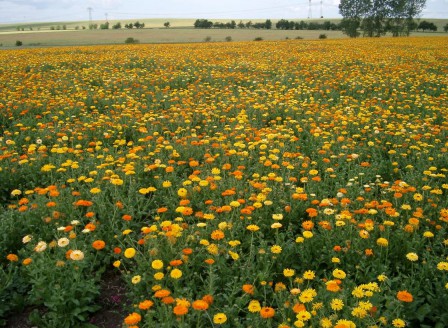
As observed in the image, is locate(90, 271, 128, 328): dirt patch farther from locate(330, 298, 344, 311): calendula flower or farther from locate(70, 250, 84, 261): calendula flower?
locate(330, 298, 344, 311): calendula flower

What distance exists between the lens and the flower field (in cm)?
299

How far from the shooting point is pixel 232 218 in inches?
156

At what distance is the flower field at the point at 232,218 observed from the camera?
9.81ft

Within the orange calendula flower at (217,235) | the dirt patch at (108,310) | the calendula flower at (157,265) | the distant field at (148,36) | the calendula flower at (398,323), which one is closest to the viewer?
the calendula flower at (398,323)

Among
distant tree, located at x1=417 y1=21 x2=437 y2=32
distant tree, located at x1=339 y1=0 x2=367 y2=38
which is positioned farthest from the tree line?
distant tree, located at x1=417 y1=21 x2=437 y2=32

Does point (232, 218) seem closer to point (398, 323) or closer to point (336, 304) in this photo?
point (336, 304)

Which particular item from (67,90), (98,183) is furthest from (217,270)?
(67,90)

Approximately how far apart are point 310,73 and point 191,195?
10.6 metres

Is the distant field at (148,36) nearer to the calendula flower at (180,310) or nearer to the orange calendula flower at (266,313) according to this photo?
the calendula flower at (180,310)

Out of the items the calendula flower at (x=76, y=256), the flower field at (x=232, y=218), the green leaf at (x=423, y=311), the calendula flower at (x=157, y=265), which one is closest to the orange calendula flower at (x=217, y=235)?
the flower field at (x=232, y=218)

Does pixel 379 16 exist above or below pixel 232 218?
above

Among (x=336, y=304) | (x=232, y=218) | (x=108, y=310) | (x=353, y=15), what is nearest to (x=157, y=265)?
(x=108, y=310)

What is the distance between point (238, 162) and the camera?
562 cm

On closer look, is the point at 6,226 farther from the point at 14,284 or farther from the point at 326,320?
the point at 326,320
